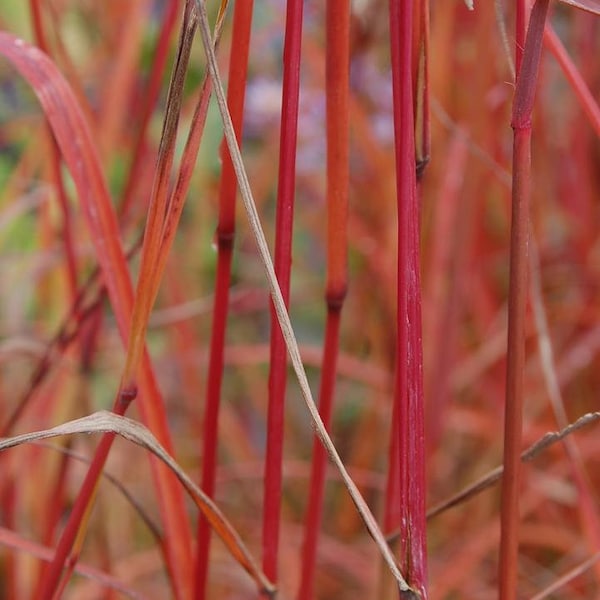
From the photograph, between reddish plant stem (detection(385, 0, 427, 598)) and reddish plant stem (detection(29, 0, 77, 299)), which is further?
reddish plant stem (detection(29, 0, 77, 299))

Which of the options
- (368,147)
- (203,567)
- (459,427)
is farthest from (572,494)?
(203,567)

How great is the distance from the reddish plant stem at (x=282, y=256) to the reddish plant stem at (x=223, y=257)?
22mm

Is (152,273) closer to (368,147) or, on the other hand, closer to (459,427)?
(368,147)

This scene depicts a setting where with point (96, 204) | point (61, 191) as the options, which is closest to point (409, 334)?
point (96, 204)

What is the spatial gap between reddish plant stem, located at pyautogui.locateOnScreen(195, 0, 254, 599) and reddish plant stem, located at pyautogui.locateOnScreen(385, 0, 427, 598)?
0.18 feet

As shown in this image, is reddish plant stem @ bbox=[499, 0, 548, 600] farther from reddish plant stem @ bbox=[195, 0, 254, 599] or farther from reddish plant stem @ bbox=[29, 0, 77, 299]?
reddish plant stem @ bbox=[29, 0, 77, 299]

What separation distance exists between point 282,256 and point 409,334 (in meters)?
0.06

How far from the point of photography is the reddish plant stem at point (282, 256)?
25cm

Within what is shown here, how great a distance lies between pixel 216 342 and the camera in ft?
1.01

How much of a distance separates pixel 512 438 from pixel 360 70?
0.63 metres

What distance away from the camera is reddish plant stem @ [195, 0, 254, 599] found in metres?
0.27

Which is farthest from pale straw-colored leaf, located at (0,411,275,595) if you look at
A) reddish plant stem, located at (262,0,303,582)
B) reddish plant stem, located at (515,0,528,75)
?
reddish plant stem, located at (515,0,528,75)

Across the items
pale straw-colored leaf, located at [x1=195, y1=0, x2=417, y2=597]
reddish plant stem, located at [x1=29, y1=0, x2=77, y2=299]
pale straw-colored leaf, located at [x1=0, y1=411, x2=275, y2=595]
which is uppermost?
reddish plant stem, located at [x1=29, y1=0, x2=77, y2=299]

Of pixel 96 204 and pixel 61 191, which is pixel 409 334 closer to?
pixel 96 204
